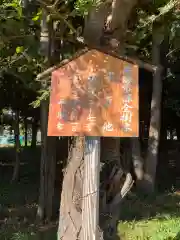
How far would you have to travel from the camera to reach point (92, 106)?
442 centimetres

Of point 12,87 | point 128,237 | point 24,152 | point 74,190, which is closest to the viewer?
point 74,190

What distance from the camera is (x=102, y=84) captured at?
4473 millimetres

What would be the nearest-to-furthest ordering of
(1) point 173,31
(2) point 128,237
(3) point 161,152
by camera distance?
1. (2) point 128,237
2. (1) point 173,31
3. (3) point 161,152

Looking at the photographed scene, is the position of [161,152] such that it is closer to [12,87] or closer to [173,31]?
[12,87]

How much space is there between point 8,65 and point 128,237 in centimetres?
403

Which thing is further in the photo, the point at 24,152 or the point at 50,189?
the point at 24,152

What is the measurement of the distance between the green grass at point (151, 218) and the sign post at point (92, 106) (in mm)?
2962

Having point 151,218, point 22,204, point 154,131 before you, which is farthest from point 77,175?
point 154,131

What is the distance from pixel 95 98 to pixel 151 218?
5042 millimetres

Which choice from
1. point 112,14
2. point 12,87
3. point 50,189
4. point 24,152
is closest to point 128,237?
point 50,189

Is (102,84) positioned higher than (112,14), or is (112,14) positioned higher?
(112,14)

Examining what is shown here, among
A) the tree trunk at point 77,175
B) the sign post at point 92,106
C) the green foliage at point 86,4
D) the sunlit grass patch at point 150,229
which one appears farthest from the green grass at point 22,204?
the green foliage at point 86,4

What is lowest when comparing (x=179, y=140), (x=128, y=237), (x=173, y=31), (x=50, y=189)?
(x=128, y=237)

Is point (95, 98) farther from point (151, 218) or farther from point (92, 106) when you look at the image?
point (151, 218)
